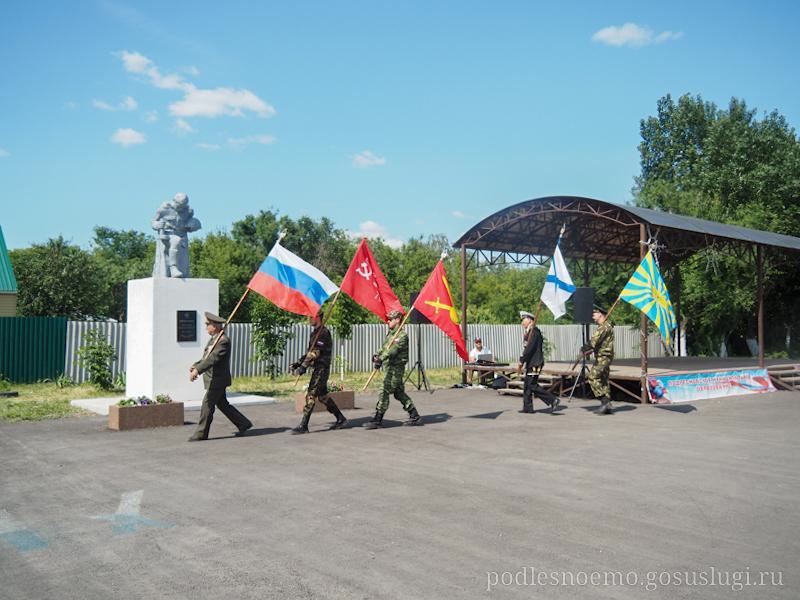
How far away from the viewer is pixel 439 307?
39.5ft

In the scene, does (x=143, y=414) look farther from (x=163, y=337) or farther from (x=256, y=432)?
(x=163, y=337)

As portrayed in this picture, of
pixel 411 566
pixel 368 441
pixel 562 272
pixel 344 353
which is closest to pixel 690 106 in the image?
pixel 344 353

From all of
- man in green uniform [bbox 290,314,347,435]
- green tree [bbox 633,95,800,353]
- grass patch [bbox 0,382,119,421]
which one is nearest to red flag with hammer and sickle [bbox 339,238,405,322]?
man in green uniform [bbox 290,314,347,435]

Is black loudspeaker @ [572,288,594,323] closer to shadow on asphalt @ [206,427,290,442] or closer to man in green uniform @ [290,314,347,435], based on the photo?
man in green uniform @ [290,314,347,435]

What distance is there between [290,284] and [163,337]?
3.26 m

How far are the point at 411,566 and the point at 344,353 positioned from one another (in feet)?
65.6

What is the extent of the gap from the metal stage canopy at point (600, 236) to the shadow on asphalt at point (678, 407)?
554 millimetres

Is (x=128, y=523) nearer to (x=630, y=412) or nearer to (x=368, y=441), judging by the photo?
(x=368, y=441)

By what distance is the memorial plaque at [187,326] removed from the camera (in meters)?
13.5

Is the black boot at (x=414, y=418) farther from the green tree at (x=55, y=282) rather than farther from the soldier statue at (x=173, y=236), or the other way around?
the green tree at (x=55, y=282)

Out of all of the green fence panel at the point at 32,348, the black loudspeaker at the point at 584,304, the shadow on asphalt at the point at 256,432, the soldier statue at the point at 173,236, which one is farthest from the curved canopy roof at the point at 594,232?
the green fence panel at the point at 32,348

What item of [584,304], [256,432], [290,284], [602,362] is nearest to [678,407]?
[602,362]

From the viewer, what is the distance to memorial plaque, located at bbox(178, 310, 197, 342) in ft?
44.2

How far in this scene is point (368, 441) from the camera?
32.6 ft
